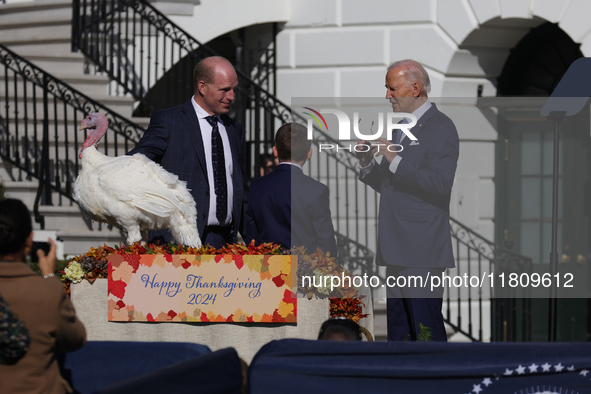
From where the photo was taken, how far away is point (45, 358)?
2885mm

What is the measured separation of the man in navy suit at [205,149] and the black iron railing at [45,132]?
3225mm

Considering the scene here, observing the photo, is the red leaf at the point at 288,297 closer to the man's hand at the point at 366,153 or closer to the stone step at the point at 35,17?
the man's hand at the point at 366,153

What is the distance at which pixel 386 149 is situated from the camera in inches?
168

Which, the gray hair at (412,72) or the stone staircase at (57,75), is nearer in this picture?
the gray hair at (412,72)

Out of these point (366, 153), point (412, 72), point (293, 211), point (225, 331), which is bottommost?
point (225, 331)

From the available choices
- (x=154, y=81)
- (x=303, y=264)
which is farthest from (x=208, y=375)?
(x=154, y=81)

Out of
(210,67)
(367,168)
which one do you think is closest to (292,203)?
(367,168)

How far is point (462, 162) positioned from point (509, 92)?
1168 mm

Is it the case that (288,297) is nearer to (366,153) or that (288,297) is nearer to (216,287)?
(216,287)

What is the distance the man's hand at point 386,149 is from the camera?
4242 mm

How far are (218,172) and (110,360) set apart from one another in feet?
5.31

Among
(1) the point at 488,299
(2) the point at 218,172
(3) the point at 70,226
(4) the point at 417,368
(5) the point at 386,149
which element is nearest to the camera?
(4) the point at 417,368

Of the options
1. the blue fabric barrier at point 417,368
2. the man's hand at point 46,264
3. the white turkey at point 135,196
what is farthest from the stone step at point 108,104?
the blue fabric barrier at point 417,368

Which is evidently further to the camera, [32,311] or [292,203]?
Result: [292,203]
